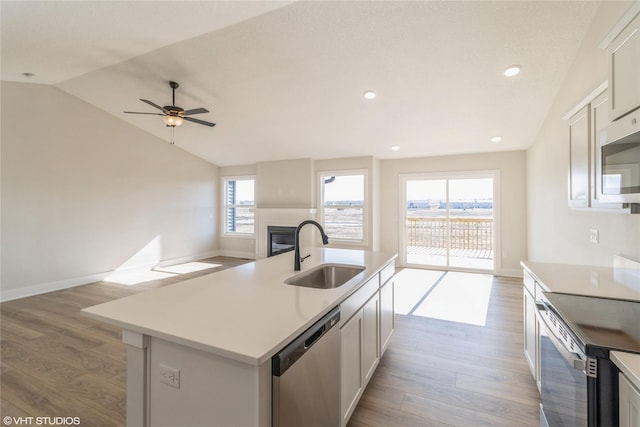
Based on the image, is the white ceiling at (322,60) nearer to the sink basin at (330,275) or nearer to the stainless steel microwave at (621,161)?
the stainless steel microwave at (621,161)

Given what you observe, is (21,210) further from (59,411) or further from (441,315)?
(441,315)

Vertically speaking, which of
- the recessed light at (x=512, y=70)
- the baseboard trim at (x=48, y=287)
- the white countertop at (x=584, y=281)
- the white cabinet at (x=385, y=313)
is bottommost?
the baseboard trim at (x=48, y=287)

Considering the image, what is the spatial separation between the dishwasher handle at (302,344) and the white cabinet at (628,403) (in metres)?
→ 1.05

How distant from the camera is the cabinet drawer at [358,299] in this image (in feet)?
4.93

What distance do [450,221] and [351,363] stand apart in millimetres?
4879

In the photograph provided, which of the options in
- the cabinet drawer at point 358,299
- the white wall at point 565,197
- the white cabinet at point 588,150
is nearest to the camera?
the cabinet drawer at point 358,299

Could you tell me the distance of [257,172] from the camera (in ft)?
22.4

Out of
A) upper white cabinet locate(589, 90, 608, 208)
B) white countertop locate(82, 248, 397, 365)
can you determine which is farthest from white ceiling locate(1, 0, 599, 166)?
white countertop locate(82, 248, 397, 365)

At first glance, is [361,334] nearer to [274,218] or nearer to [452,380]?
[452,380]

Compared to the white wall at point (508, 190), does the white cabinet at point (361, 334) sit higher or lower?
lower

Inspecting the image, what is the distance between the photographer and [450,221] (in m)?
5.73

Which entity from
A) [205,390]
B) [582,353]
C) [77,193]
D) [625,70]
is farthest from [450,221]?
[77,193]

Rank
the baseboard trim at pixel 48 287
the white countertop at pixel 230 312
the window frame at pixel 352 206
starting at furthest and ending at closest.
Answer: the window frame at pixel 352 206 → the baseboard trim at pixel 48 287 → the white countertop at pixel 230 312

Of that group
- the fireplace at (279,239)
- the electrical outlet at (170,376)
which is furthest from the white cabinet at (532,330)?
the fireplace at (279,239)
